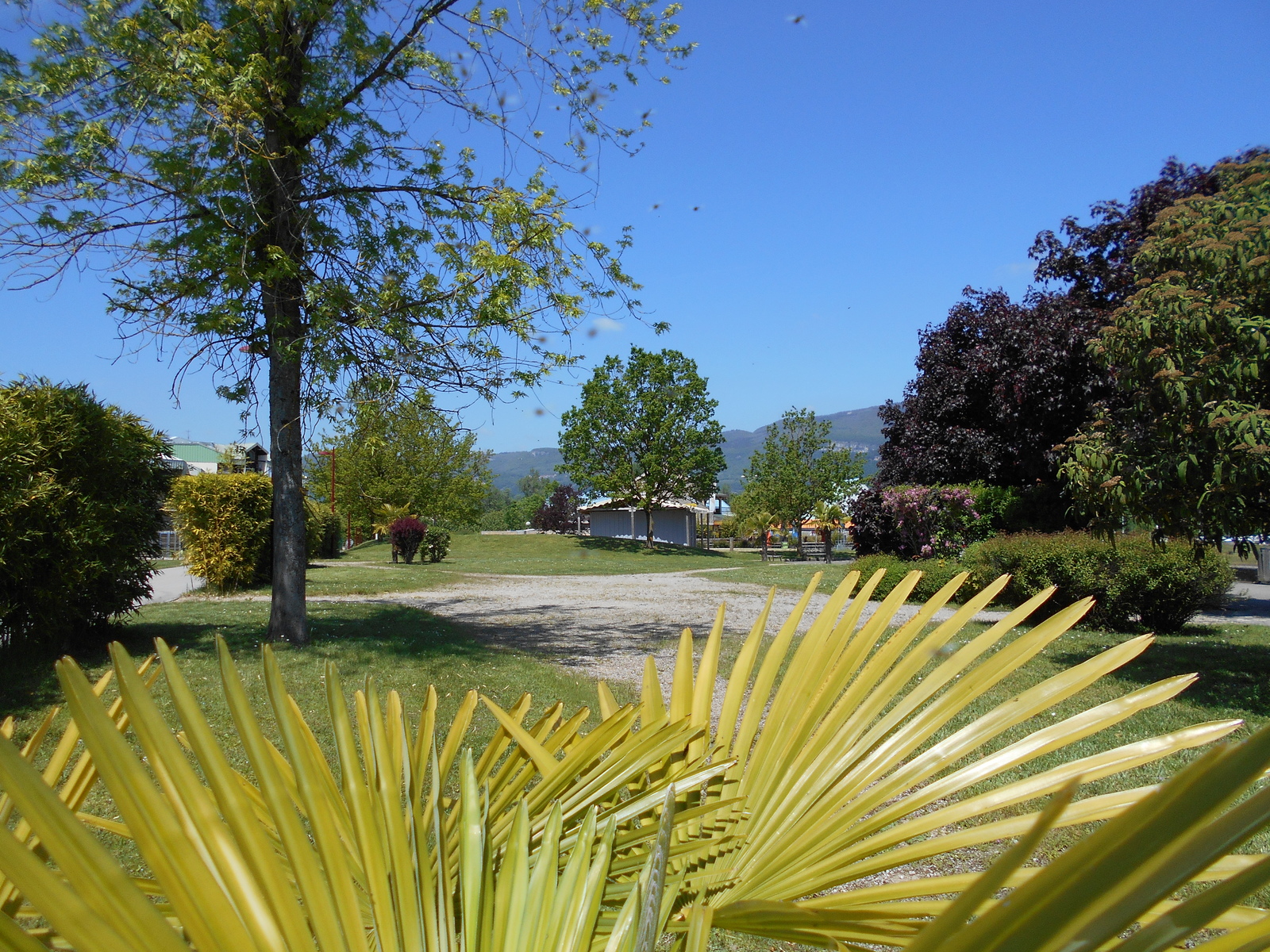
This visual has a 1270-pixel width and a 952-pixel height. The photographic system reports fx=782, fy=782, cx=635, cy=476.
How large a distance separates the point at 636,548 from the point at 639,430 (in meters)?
5.82

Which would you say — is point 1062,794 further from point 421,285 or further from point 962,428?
point 962,428

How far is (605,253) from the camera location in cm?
916

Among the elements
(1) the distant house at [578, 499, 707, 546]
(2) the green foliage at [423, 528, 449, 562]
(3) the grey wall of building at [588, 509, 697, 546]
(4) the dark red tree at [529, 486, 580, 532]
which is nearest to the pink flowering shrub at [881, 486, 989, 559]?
(2) the green foliage at [423, 528, 449, 562]

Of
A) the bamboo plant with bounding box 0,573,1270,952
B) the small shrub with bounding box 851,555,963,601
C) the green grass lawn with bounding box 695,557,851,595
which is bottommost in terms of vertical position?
the green grass lawn with bounding box 695,557,851,595

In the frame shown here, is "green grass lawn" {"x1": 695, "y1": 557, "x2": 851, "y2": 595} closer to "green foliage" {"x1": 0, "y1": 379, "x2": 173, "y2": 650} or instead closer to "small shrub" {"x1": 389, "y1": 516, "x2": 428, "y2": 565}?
"small shrub" {"x1": 389, "y1": 516, "x2": 428, "y2": 565}

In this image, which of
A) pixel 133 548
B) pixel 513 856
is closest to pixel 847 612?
pixel 513 856

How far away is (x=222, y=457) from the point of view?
31797 mm

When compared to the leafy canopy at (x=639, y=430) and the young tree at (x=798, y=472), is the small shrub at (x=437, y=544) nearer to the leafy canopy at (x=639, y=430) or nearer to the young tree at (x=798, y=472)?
the leafy canopy at (x=639, y=430)

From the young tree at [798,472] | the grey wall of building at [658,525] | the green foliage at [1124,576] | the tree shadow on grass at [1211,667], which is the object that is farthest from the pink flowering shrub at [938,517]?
the grey wall of building at [658,525]

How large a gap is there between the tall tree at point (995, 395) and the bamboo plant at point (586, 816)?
44.9 ft

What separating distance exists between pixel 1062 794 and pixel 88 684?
0.53m

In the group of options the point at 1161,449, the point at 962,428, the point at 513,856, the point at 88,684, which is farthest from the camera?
the point at 962,428

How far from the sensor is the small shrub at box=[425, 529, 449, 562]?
29.6 m

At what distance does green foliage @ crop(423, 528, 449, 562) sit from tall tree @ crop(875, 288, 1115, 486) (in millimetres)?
17672
